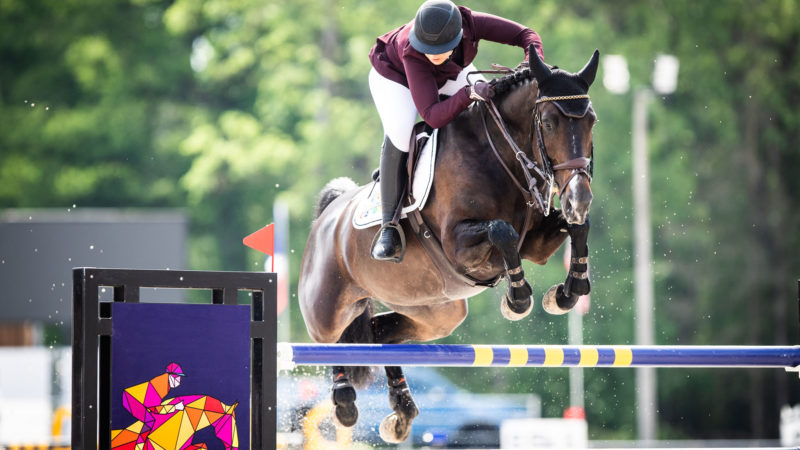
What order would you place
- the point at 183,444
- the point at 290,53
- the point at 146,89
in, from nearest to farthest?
the point at 183,444 → the point at 290,53 → the point at 146,89

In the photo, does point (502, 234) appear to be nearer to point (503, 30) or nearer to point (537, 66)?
point (537, 66)

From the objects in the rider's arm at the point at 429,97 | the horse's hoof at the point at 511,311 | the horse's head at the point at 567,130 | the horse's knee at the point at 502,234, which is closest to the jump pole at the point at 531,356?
the horse's hoof at the point at 511,311

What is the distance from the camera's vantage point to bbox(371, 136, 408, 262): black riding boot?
478 cm

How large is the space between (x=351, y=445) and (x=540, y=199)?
2232mm

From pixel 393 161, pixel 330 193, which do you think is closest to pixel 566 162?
pixel 393 161

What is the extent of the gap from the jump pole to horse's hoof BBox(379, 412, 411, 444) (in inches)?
45.4

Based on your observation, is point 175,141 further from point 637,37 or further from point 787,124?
point 787,124

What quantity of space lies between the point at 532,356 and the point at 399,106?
1304mm

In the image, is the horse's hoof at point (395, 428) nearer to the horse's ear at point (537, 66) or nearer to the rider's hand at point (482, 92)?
the rider's hand at point (482, 92)

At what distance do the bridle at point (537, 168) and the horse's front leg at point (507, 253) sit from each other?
4.3 inches

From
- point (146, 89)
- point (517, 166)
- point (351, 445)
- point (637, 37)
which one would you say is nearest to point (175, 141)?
point (146, 89)

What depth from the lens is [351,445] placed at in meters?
5.88

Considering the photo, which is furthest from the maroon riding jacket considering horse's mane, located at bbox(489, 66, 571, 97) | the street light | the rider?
the street light

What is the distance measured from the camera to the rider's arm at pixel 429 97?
4.50 metres
